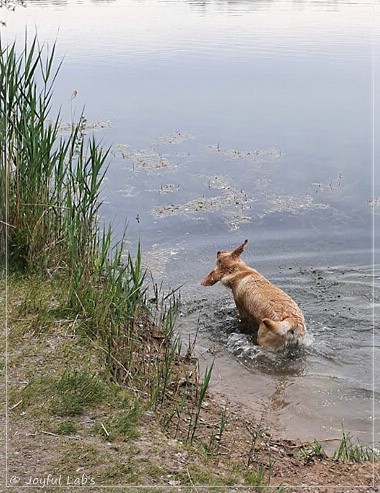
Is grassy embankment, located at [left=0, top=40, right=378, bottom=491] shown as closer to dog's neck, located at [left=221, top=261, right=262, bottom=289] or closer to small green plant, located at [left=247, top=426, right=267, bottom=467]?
small green plant, located at [left=247, top=426, right=267, bottom=467]

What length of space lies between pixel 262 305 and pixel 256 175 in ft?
15.0

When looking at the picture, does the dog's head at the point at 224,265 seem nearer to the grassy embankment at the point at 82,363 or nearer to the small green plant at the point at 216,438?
the grassy embankment at the point at 82,363

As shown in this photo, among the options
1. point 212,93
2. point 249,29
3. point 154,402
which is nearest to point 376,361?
point 154,402

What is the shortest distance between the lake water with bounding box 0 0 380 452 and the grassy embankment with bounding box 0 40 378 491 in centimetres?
76

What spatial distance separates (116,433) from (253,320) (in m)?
2.85

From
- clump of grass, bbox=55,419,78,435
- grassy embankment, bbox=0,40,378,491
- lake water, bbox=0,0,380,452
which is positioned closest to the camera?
grassy embankment, bbox=0,40,378,491

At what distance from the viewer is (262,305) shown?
6480mm

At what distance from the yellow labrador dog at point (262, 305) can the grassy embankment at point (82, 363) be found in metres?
0.71

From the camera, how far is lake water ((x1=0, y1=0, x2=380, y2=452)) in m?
6.09

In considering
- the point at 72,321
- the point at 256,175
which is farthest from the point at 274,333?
the point at 256,175

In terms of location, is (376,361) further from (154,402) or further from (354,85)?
(354,85)

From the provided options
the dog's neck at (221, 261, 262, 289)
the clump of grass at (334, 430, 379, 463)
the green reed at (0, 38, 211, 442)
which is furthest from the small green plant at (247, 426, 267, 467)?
the dog's neck at (221, 261, 262, 289)

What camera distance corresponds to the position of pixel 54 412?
4.12 metres

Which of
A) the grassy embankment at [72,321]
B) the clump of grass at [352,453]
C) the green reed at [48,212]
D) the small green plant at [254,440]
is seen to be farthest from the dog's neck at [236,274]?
the clump of grass at [352,453]
